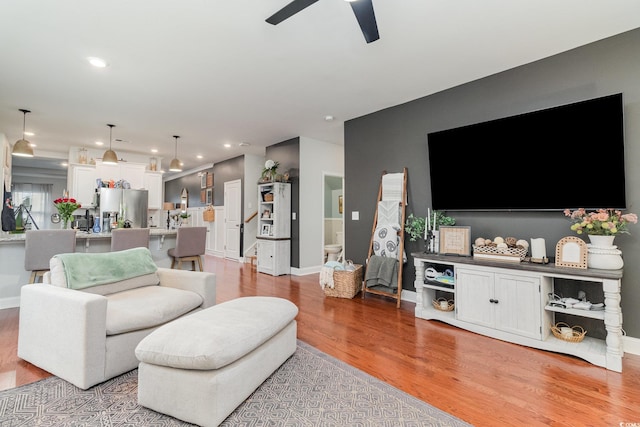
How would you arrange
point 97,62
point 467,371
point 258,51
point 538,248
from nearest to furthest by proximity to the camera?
point 467,371
point 538,248
point 258,51
point 97,62

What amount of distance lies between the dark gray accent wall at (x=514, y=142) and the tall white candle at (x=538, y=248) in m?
0.27

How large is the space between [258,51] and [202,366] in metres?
2.57

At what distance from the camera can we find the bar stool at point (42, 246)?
3.25m

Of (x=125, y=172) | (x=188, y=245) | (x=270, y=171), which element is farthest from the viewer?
(x=125, y=172)

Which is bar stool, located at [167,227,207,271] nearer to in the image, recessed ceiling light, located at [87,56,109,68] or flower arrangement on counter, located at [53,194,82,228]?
flower arrangement on counter, located at [53,194,82,228]

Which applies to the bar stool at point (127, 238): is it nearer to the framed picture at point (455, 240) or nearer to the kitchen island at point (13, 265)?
the kitchen island at point (13, 265)

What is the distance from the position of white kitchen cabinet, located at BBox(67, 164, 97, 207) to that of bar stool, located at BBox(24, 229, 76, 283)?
3283 mm

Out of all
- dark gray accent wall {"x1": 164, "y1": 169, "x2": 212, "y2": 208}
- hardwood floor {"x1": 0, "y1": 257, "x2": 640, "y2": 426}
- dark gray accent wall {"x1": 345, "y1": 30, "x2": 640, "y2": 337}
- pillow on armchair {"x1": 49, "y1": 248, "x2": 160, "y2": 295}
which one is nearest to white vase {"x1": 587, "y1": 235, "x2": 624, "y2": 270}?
dark gray accent wall {"x1": 345, "y1": 30, "x2": 640, "y2": 337}

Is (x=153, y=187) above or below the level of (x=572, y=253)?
above

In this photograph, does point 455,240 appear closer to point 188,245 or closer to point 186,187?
point 188,245

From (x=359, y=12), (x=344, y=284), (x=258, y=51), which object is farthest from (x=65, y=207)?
(x=359, y=12)

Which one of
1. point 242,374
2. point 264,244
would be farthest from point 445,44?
point 264,244

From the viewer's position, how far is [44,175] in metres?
9.77

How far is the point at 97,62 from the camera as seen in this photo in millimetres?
2891
